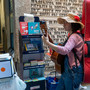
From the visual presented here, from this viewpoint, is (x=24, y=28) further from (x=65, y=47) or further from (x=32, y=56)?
(x=65, y=47)

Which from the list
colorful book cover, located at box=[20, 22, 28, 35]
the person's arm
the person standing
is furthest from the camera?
colorful book cover, located at box=[20, 22, 28, 35]

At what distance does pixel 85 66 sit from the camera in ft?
6.76

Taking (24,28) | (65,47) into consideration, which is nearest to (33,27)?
(24,28)

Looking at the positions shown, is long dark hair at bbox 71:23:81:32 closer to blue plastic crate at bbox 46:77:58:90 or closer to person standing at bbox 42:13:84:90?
person standing at bbox 42:13:84:90

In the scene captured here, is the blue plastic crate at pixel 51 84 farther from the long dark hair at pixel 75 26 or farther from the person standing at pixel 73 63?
the long dark hair at pixel 75 26

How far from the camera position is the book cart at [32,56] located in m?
2.44

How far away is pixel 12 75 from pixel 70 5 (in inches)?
106

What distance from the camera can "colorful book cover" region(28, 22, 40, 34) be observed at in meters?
2.46

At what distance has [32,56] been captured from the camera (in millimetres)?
2680

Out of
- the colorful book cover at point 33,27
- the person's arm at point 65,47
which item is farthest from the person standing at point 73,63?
the colorful book cover at point 33,27

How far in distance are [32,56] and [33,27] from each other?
604mm

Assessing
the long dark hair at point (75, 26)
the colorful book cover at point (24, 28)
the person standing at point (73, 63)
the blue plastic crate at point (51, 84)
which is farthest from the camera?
the blue plastic crate at point (51, 84)

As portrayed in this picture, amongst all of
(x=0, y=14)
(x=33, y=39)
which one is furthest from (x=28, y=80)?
(x=0, y=14)

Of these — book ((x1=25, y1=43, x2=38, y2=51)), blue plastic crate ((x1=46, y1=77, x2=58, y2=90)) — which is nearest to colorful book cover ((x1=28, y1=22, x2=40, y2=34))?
book ((x1=25, y1=43, x2=38, y2=51))
